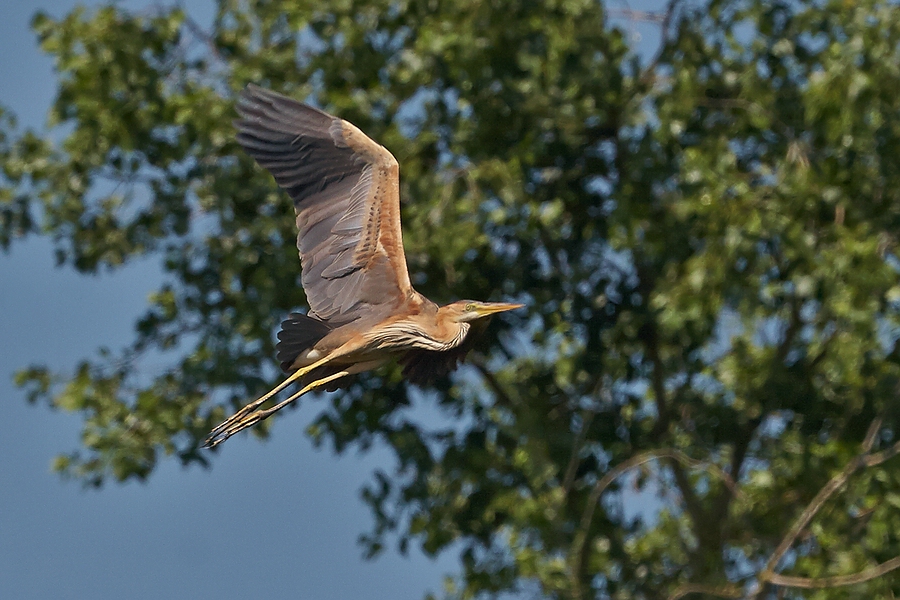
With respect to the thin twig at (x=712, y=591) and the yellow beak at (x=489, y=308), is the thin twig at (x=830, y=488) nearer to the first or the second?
the thin twig at (x=712, y=591)

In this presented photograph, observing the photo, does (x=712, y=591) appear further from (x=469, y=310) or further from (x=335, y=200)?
(x=335, y=200)

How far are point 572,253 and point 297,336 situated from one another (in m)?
3.49

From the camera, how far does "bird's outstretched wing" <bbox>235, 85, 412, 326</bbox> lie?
679 centimetres

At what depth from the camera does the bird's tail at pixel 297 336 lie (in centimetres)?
673

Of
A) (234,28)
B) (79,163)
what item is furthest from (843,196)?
(79,163)

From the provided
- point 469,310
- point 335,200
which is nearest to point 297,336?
point 335,200

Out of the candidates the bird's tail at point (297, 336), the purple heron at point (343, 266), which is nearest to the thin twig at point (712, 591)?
the purple heron at point (343, 266)

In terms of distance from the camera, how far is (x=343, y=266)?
22.4 feet

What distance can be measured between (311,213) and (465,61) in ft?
8.53

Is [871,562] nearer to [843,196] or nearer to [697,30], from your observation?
[843,196]

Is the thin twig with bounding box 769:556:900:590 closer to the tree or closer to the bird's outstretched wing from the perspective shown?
the tree

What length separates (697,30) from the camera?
10.1 meters

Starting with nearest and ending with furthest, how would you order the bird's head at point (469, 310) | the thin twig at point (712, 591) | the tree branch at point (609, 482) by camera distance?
the bird's head at point (469, 310), the thin twig at point (712, 591), the tree branch at point (609, 482)

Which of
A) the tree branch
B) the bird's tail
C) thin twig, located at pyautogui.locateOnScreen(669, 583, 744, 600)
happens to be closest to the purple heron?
the bird's tail
